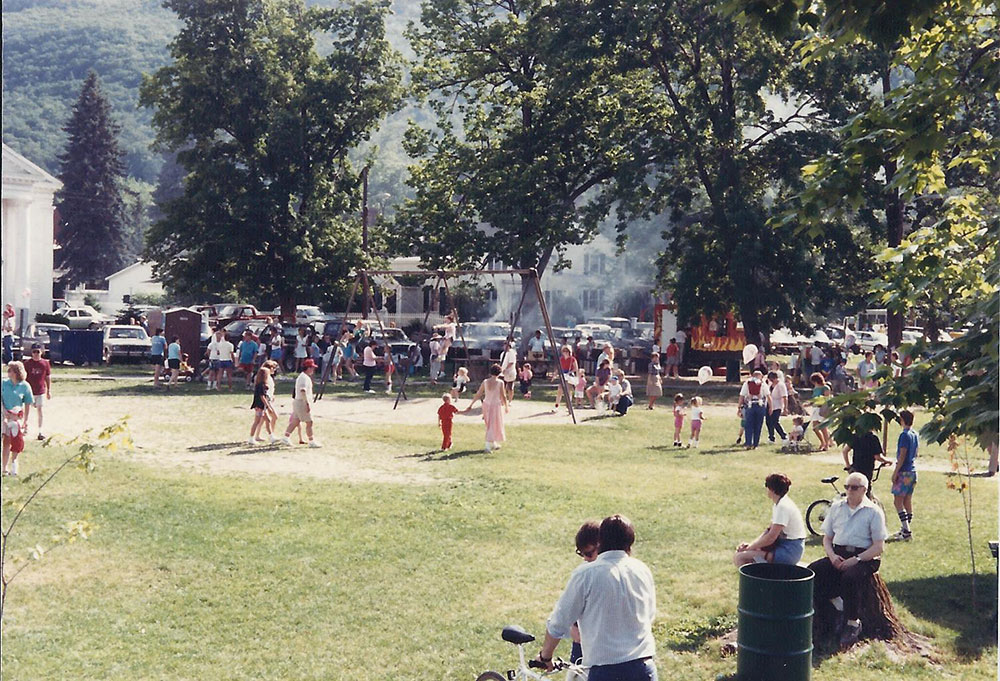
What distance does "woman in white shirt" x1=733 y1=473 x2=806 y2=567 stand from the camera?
985cm

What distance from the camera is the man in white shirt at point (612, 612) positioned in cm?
615

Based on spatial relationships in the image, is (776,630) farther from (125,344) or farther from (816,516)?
(125,344)

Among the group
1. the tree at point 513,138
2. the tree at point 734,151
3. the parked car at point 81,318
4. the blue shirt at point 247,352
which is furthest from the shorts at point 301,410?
the parked car at point 81,318

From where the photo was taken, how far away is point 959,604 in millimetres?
11656

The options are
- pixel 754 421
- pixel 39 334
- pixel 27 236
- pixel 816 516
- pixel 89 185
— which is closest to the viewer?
pixel 816 516

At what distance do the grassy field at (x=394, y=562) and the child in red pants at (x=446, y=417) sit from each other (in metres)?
0.36

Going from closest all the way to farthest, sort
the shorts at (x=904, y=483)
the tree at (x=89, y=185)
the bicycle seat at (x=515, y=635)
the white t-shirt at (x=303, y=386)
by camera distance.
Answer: the bicycle seat at (x=515, y=635) < the shorts at (x=904, y=483) < the white t-shirt at (x=303, y=386) < the tree at (x=89, y=185)

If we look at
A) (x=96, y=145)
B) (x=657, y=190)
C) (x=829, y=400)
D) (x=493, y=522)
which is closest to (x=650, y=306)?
(x=657, y=190)

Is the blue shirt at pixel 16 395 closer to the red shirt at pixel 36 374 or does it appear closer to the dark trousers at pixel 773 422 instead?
the red shirt at pixel 36 374

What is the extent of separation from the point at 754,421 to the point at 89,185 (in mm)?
51186

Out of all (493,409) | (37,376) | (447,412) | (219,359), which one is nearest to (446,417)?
(447,412)

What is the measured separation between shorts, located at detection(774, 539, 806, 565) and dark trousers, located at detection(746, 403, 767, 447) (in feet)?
45.2

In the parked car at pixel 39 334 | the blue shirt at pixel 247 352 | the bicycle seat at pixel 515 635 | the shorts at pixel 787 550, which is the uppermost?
the parked car at pixel 39 334

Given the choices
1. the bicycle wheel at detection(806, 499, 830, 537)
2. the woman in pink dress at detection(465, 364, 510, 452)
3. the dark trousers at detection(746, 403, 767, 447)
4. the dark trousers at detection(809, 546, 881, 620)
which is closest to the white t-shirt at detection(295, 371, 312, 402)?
the woman in pink dress at detection(465, 364, 510, 452)
